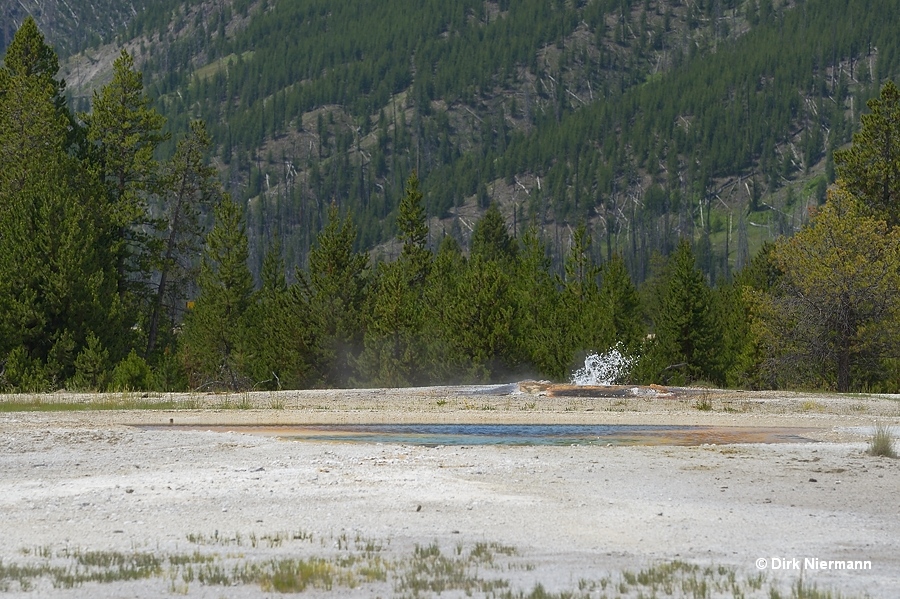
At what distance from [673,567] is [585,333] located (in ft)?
156

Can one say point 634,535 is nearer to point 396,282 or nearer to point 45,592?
point 45,592

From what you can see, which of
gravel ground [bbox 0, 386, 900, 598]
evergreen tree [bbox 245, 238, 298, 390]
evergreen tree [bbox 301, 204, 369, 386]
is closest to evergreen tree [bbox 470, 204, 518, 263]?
evergreen tree [bbox 245, 238, 298, 390]

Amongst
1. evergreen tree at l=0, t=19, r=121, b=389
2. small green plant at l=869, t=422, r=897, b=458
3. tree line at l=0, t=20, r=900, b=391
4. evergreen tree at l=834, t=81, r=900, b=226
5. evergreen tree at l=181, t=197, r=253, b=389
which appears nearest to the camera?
small green plant at l=869, t=422, r=897, b=458

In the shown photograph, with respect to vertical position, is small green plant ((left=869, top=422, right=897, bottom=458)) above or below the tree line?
below

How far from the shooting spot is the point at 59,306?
47219mm

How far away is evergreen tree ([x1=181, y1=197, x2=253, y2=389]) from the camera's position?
66.9 m

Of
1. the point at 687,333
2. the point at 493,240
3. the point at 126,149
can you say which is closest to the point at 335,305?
the point at 126,149

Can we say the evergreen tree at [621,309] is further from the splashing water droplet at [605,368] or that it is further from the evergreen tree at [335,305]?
the evergreen tree at [335,305]

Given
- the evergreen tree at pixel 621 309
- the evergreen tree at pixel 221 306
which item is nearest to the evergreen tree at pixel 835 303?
the evergreen tree at pixel 621 309

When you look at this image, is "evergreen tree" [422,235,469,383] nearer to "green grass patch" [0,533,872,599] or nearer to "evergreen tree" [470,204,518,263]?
"evergreen tree" [470,204,518,263]

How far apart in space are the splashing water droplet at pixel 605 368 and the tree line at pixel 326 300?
79 cm

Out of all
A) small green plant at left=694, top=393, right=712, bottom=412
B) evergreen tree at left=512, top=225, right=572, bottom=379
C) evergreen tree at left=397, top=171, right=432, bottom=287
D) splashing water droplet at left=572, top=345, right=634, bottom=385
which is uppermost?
evergreen tree at left=397, top=171, right=432, bottom=287

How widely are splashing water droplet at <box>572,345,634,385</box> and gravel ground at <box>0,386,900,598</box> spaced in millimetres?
26168

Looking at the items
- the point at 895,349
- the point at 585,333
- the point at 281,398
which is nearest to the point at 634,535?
the point at 281,398
